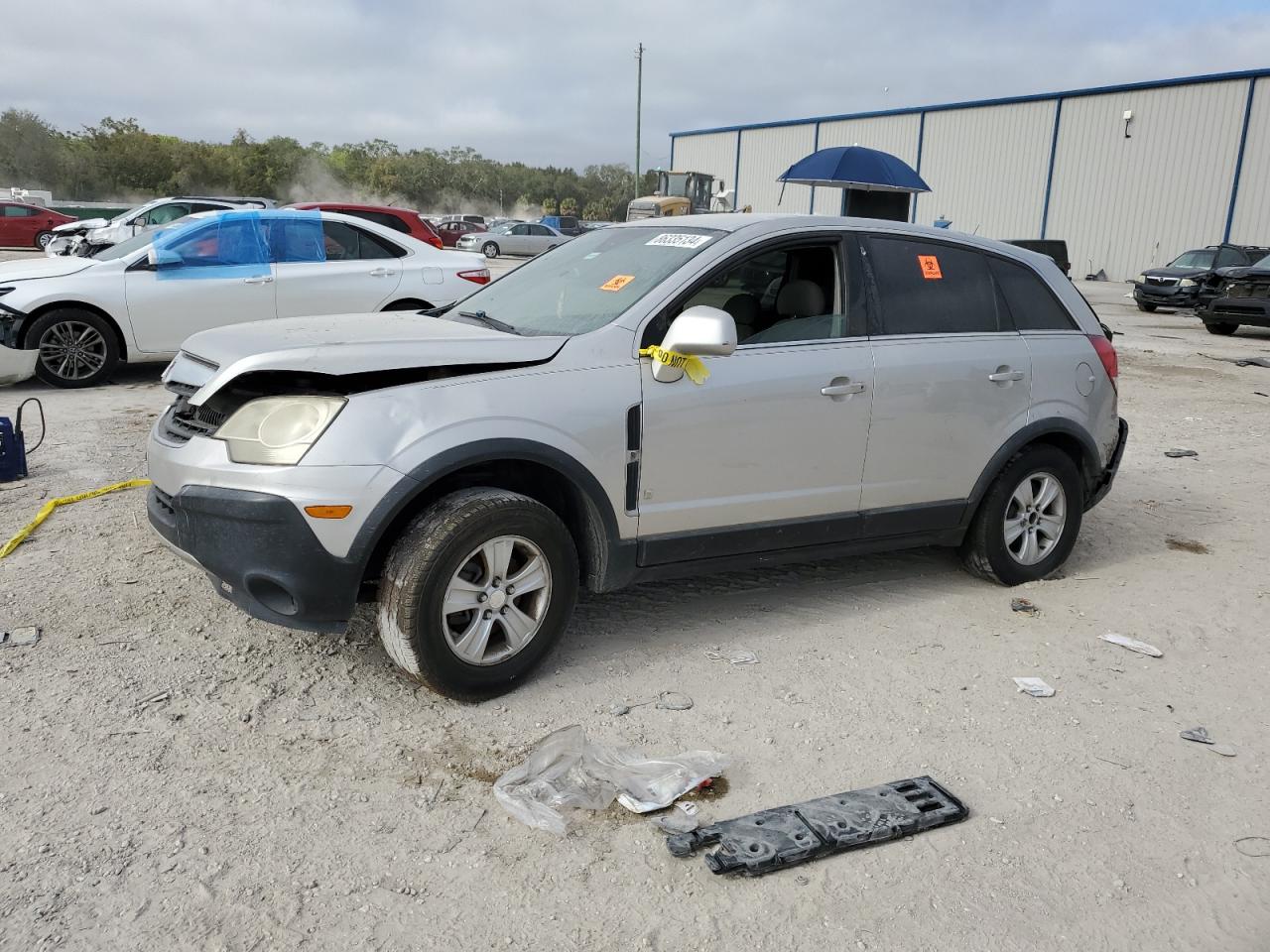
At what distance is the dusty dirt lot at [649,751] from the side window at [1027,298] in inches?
52.5

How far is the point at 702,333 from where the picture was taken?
368 centimetres

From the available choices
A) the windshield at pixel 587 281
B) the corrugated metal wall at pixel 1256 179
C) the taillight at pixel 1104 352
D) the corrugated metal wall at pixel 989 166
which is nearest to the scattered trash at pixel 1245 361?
the taillight at pixel 1104 352

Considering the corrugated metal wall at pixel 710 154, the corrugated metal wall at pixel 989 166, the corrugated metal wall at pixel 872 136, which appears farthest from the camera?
the corrugated metal wall at pixel 710 154

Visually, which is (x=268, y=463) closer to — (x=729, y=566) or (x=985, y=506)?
(x=729, y=566)

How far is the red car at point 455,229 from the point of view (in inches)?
1622

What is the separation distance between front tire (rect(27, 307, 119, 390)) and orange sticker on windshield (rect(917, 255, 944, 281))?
7.33 meters

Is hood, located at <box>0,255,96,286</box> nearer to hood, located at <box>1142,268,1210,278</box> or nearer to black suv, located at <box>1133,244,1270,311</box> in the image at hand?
black suv, located at <box>1133,244,1270,311</box>

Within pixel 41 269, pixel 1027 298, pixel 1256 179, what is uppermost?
pixel 1256 179

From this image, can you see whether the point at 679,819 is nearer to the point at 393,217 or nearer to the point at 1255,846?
the point at 1255,846

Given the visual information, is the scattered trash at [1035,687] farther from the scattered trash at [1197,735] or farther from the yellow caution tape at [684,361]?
the yellow caution tape at [684,361]

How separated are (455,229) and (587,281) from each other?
41576mm

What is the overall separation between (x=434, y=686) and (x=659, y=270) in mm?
1847

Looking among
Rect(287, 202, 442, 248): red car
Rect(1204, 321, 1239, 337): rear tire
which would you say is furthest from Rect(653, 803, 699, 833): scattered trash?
Rect(1204, 321, 1239, 337): rear tire

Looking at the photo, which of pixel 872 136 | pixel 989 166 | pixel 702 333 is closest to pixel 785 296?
pixel 702 333
